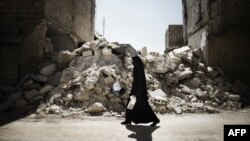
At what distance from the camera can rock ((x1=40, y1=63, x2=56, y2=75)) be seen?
27.2ft

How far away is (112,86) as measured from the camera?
720 cm

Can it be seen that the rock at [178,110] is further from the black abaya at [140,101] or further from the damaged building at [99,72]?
the black abaya at [140,101]

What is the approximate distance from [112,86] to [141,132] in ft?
10.3

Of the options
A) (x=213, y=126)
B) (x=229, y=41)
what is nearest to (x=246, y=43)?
(x=229, y=41)

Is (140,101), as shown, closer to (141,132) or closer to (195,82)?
(141,132)

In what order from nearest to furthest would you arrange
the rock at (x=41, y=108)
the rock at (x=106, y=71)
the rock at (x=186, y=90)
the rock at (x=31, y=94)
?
1. the rock at (x=41, y=108)
2. the rock at (x=31, y=94)
3. the rock at (x=106, y=71)
4. the rock at (x=186, y=90)

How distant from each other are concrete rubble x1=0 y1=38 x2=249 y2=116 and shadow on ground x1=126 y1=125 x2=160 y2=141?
6.38 ft

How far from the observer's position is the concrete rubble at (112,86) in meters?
6.90

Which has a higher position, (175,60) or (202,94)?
(175,60)

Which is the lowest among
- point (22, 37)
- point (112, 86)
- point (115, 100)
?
point (115, 100)

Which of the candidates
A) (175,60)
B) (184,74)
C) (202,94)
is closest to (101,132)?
(202,94)

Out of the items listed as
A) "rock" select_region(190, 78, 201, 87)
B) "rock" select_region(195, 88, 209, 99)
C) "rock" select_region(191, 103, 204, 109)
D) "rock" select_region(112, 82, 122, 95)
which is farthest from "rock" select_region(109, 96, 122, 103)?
"rock" select_region(190, 78, 201, 87)

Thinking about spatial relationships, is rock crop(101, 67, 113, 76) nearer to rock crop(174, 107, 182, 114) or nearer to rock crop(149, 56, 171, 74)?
rock crop(149, 56, 171, 74)

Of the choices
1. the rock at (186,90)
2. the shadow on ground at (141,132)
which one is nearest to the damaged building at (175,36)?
the rock at (186,90)
